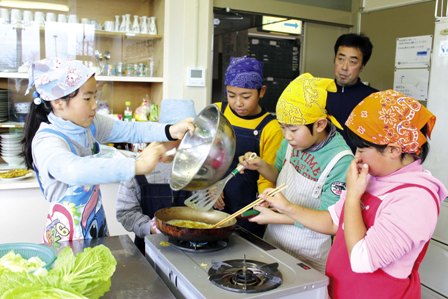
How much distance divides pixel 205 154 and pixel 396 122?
48cm

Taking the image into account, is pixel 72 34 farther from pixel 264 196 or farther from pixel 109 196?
pixel 264 196

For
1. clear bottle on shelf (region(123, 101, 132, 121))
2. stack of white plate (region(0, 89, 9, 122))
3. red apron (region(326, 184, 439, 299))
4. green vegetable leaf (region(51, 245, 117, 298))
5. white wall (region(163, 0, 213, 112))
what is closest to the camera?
green vegetable leaf (region(51, 245, 117, 298))

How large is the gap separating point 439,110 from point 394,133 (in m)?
1.58

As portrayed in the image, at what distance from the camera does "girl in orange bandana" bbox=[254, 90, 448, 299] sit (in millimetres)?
961

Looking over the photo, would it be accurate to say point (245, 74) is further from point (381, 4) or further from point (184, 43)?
point (381, 4)

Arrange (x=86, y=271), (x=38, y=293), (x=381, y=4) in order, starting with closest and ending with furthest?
(x=38, y=293) → (x=86, y=271) → (x=381, y=4)

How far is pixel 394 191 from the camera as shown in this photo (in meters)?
1.03

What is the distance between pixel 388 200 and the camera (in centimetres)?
102

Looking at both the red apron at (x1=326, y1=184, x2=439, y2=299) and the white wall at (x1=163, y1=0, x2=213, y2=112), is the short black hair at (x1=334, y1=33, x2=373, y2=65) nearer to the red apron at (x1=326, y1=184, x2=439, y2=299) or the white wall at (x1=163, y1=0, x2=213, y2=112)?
the white wall at (x1=163, y1=0, x2=213, y2=112)

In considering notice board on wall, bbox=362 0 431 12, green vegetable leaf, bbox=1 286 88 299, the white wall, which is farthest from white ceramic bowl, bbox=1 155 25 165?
notice board on wall, bbox=362 0 431 12

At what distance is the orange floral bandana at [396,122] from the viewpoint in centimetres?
98

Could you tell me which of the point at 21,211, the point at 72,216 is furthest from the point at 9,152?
the point at 72,216

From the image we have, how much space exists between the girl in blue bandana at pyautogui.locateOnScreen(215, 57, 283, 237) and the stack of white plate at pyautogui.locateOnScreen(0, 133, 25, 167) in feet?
5.08

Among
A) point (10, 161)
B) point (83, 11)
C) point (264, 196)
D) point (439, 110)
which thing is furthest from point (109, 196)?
point (439, 110)
